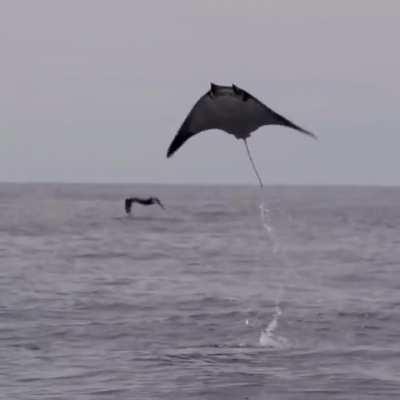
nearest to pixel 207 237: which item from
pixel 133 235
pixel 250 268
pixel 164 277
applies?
pixel 133 235

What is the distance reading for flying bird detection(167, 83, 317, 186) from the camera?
10.9 meters

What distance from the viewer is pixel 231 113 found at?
11188 mm

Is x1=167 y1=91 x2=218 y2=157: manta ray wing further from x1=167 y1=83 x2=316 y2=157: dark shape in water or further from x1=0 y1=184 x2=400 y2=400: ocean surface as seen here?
x1=0 y1=184 x2=400 y2=400: ocean surface

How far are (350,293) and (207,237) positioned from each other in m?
25.5

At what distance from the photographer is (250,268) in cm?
3341

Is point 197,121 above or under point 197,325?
above

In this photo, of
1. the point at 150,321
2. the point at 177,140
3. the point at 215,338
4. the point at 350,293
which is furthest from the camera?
the point at 350,293

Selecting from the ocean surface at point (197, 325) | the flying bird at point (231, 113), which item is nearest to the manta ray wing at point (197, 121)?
the flying bird at point (231, 113)

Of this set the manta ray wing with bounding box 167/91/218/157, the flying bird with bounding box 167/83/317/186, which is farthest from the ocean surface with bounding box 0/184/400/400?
the flying bird with bounding box 167/83/317/186

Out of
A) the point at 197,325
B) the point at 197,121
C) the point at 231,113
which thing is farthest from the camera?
the point at 197,325

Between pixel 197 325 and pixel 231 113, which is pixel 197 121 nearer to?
pixel 231 113

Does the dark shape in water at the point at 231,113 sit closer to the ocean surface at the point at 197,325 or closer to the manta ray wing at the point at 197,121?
the manta ray wing at the point at 197,121

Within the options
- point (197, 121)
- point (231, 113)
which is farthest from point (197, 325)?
point (231, 113)

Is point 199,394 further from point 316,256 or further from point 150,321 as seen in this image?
point 316,256
